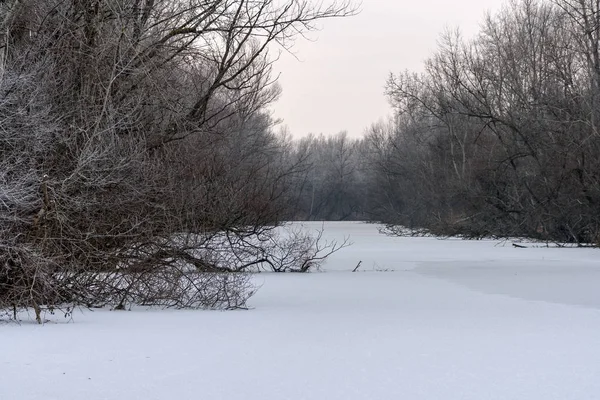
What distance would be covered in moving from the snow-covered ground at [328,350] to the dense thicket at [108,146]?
30.1 inches

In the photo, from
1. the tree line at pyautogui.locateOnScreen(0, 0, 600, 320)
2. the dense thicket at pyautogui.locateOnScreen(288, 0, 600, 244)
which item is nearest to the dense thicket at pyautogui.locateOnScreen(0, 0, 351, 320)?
the tree line at pyautogui.locateOnScreen(0, 0, 600, 320)

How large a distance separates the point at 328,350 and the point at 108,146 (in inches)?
183

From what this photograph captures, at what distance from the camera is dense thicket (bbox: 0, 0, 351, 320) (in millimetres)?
9047

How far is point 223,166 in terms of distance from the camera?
590 inches

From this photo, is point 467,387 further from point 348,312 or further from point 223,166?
point 223,166

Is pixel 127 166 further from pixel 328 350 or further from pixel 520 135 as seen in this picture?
pixel 520 135

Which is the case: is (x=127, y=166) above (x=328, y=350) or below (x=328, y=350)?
above

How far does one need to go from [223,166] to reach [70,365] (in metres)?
9.15

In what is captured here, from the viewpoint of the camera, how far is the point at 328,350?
22.5 ft

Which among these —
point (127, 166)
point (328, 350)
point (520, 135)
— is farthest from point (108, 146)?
point (520, 135)

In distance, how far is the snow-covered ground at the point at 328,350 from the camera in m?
5.39

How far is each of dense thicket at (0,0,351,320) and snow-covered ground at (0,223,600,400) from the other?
765 mm

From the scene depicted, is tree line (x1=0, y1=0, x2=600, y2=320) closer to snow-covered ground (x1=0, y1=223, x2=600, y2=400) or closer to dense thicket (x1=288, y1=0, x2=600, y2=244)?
snow-covered ground (x1=0, y1=223, x2=600, y2=400)

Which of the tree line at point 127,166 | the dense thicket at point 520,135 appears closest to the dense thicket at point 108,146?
the tree line at point 127,166
